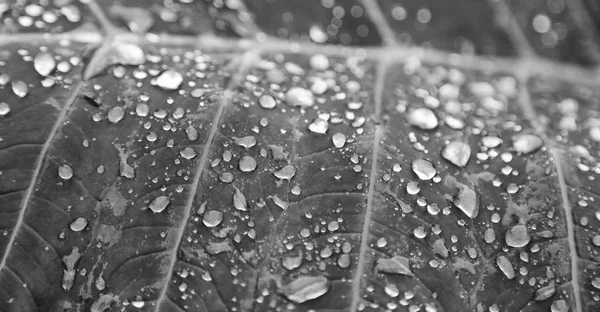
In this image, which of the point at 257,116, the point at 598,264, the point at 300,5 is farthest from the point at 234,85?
the point at 598,264

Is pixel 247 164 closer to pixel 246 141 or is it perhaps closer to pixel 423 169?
pixel 246 141

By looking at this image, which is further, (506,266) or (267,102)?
(267,102)

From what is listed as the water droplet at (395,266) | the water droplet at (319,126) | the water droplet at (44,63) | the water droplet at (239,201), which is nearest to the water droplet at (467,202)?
the water droplet at (395,266)

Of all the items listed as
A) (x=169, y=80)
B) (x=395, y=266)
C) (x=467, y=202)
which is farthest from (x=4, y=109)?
(x=467, y=202)

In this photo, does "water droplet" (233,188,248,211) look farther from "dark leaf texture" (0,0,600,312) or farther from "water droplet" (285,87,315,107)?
"water droplet" (285,87,315,107)

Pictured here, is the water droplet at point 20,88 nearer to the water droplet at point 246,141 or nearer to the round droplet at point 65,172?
the round droplet at point 65,172

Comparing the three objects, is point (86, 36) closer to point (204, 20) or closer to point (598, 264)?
point (204, 20)
